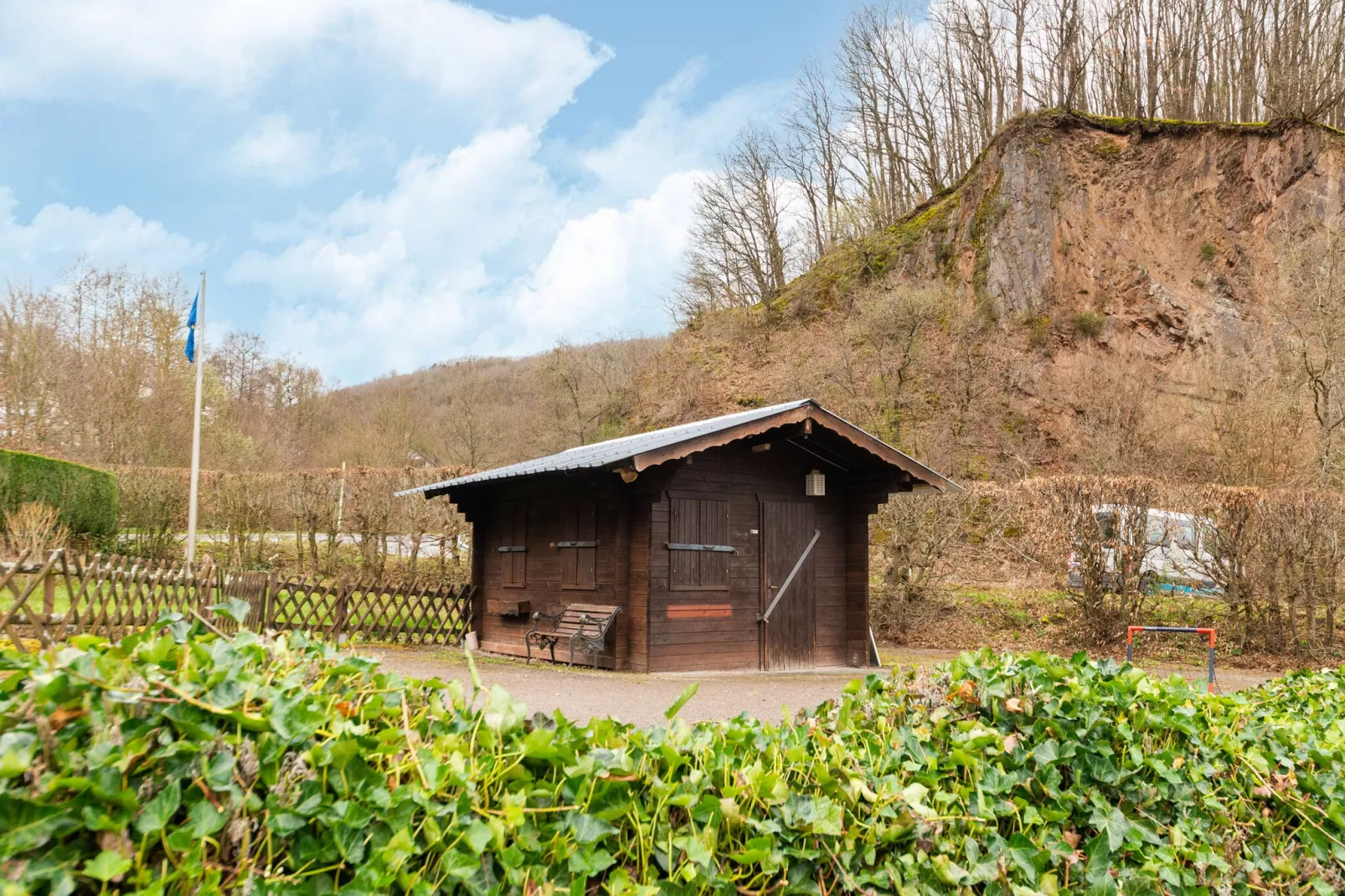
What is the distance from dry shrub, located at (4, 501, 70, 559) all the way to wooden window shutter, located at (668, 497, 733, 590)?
1306 centimetres

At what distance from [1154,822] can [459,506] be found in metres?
14.7

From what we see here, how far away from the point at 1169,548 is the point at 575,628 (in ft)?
32.8

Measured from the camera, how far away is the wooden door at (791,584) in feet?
43.7

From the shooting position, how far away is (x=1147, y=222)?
32156mm

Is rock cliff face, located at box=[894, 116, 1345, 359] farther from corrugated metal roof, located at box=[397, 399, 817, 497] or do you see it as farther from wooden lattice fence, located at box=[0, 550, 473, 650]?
wooden lattice fence, located at box=[0, 550, 473, 650]

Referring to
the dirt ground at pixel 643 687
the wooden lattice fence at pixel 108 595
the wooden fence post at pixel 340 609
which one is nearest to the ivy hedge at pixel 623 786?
the dirt ground at pixel 643 687

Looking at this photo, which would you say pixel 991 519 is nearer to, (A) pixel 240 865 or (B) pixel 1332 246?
(B) pixel 1332 246

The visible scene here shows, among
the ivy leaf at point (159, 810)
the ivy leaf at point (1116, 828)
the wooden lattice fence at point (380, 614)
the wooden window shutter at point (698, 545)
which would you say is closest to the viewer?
the ivy leaf at point (159, 810)

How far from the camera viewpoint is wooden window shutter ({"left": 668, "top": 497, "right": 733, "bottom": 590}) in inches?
489

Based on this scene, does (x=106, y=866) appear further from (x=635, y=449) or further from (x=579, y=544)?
(x=579, y=544)

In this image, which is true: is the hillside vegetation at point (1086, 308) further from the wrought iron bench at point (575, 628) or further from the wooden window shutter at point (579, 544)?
the wrought iron bench at point (575, 628)

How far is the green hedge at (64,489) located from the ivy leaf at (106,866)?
74.8 feet

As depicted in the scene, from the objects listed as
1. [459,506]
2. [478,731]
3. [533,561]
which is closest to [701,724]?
[478,731]

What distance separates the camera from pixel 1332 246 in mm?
23719
